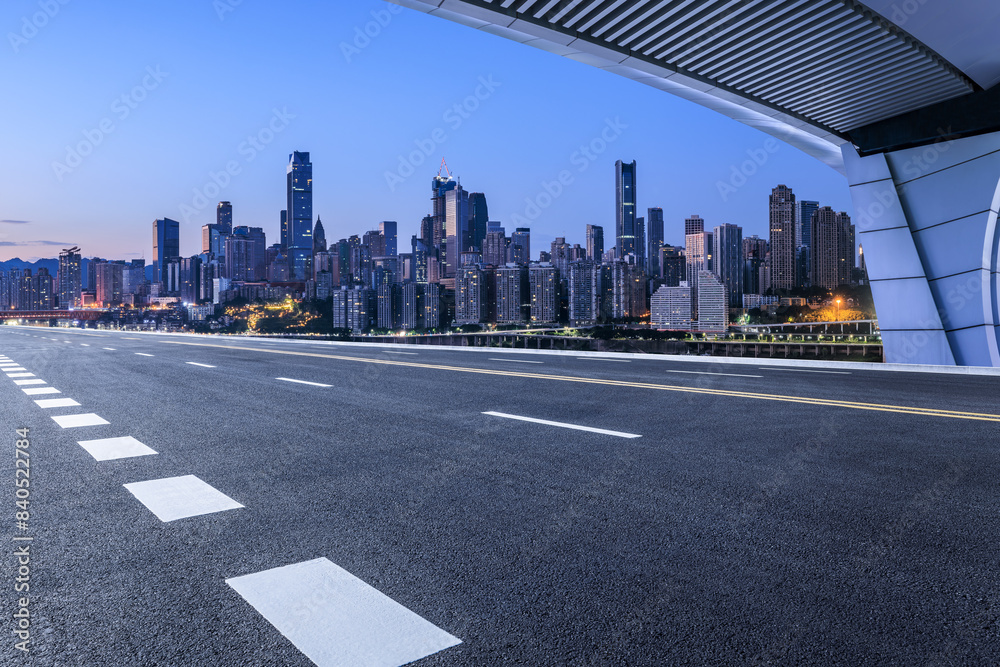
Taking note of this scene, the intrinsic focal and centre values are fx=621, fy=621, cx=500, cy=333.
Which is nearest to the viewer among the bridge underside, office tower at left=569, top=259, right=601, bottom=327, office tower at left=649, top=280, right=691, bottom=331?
the bridge underside

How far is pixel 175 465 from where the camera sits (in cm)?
563

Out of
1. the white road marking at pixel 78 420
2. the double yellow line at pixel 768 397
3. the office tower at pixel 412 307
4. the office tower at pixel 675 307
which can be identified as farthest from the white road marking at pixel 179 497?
the office tower at pixel 675 307

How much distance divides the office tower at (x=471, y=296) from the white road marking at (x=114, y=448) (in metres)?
142

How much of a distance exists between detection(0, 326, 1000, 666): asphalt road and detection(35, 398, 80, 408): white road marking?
112 cm

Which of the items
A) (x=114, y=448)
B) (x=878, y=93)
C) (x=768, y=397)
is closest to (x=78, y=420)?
(x=114, y=448)

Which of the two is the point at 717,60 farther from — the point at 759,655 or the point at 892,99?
the point at 759,655

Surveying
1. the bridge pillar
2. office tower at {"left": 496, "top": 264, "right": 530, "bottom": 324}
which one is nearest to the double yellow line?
the bridge pillar

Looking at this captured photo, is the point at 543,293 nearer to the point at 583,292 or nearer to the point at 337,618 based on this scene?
the point at 583,292

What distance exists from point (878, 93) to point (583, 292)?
547 feet

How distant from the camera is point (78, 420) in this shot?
8133mm

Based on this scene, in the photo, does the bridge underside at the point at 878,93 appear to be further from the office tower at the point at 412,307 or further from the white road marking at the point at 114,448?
the office tower at the point at 412,307

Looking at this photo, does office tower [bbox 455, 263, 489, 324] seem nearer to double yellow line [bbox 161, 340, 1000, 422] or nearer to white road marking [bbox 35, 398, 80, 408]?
double yellow line [bbox 161, 340, 1000, 422]

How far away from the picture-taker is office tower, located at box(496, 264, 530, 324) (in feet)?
488

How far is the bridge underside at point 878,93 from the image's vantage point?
1156 centimetres
